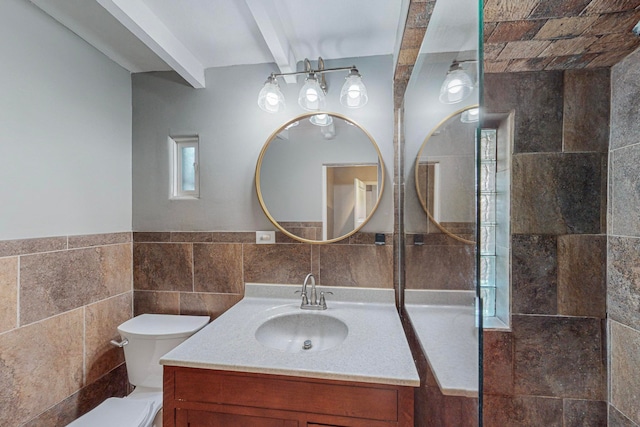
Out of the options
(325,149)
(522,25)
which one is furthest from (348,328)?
(522,25)

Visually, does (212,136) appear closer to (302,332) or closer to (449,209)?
(302,332)

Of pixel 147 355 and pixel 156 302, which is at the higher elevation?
pixel 156 302

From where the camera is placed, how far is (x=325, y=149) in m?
1.52

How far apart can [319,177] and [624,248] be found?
1328 millimetres

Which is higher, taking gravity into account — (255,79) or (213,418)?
(255,79)

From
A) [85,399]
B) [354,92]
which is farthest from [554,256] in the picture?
[85,399]

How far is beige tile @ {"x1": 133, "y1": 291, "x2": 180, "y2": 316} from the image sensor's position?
1640 millimetres

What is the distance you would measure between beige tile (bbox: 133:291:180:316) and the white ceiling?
1259 millimetres

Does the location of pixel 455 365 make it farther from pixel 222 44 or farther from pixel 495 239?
pixel 222 44

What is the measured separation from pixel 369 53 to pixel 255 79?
66 centimetres

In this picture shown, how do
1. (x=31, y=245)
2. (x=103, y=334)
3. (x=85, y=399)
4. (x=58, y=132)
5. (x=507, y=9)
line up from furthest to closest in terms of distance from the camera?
(x=103, y=334)
(x=85, y=399)
(x=58, y=132)
(x=31, y=245)
(x=507, y=9)

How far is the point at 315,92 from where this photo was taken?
1.43 m

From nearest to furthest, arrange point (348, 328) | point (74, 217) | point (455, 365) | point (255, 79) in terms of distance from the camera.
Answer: point (455, 365) < point (348, 328) < point (74, 217) < point (255, 79)

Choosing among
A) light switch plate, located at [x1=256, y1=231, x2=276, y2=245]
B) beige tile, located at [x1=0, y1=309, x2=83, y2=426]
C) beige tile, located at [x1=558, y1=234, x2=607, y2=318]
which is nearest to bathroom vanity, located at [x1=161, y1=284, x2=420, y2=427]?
light switch plate, located at [x1=256, y1=231, x2=276, y2=245]
